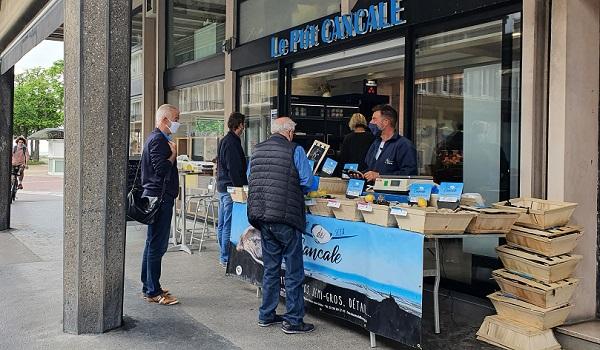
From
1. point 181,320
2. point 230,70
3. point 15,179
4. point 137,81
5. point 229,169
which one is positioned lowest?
point 181,320

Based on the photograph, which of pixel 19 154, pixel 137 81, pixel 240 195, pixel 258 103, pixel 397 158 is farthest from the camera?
pixel 19 154

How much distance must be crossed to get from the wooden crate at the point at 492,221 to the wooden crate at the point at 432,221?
75mm

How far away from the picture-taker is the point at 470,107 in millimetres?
5691

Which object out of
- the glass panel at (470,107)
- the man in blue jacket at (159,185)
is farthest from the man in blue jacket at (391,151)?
the man in blue jacket at (159,185)

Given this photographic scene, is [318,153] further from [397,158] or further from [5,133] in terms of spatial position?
[5,133]

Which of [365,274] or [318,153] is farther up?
[318,153]

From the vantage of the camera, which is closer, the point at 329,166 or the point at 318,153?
the point at 329,166

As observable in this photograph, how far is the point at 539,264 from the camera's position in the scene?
4.20 meters

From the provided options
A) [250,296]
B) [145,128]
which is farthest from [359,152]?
[145,128]

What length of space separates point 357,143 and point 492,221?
9.50 feet

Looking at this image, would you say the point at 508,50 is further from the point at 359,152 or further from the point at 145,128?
the point at 145,128

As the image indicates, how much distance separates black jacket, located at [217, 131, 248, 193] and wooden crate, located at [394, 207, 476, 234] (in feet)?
10.3

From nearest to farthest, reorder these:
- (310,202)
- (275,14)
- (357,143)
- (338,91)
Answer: (310,202), (357,143), (275,14), (338,91)

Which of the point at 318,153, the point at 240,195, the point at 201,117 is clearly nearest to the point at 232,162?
the point at 240,195
